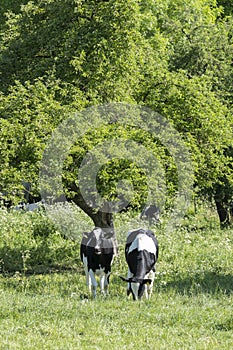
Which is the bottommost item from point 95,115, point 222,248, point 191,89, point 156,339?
point 222,248

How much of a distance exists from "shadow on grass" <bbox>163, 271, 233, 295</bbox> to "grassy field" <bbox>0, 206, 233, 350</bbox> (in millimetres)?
24

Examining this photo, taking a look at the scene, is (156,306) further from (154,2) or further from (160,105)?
(154,2)

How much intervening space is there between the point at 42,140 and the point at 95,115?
1.46 metres

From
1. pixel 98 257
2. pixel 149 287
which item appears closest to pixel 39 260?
pixel 98 257

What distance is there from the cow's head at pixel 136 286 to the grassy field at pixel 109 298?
0.29 meters

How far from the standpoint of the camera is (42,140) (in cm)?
1568

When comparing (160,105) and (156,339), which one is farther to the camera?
(160,105)

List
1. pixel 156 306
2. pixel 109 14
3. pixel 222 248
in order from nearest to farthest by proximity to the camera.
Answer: pixel 156 306 → pixel 109 14 → pixel 222 248

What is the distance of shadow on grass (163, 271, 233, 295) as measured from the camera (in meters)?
14.2

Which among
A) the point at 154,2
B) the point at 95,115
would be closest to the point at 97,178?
the point at 95,115

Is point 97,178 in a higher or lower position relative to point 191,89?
lower

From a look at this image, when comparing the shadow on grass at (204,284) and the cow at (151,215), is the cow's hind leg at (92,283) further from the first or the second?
the cow at (151,215)

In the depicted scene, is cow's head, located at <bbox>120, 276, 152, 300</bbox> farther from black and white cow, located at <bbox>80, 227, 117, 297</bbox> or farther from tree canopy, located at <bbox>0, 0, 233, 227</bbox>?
tree canopy, located at <bbox>0, 0, 233, 227</bbox>

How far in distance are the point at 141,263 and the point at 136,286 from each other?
2.51 feet
